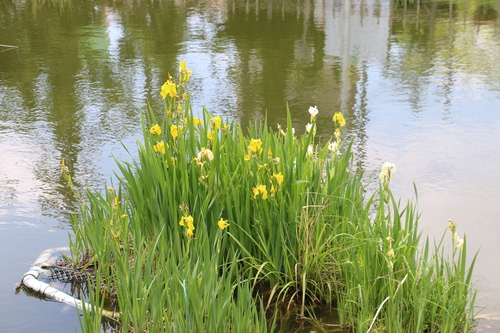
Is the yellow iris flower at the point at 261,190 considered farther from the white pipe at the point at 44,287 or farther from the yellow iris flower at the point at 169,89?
the white pipe at the point at 44,287

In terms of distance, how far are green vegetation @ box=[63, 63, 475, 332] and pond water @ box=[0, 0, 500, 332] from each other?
16.0 inches

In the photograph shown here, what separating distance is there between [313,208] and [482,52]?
6995mm

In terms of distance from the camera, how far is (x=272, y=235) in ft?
10.5

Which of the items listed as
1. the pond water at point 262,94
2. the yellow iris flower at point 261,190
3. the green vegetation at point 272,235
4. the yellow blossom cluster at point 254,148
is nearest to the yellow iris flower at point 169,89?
the green vegetation at point 272,235

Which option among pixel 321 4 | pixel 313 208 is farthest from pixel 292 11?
pixel 313 208

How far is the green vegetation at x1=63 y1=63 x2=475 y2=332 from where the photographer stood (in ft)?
9.13

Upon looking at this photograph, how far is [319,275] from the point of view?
3189 mm

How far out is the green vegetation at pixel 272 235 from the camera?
278 centimetres

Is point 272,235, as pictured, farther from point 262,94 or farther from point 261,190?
point 262,94

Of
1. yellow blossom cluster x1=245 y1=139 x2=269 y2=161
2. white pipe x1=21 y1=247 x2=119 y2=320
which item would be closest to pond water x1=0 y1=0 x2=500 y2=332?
white pipe x1=21 y1=247 x2=119 y2=320

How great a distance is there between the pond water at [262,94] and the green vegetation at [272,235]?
1.33 ft

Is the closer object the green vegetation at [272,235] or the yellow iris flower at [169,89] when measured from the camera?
the green vegetation at [272,235]

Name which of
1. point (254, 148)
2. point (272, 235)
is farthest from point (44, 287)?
point (254, 148)

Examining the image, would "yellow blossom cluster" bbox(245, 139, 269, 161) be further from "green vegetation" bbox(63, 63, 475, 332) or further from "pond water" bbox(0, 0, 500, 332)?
"pond water" bbox(0, 0, 500, 332)
